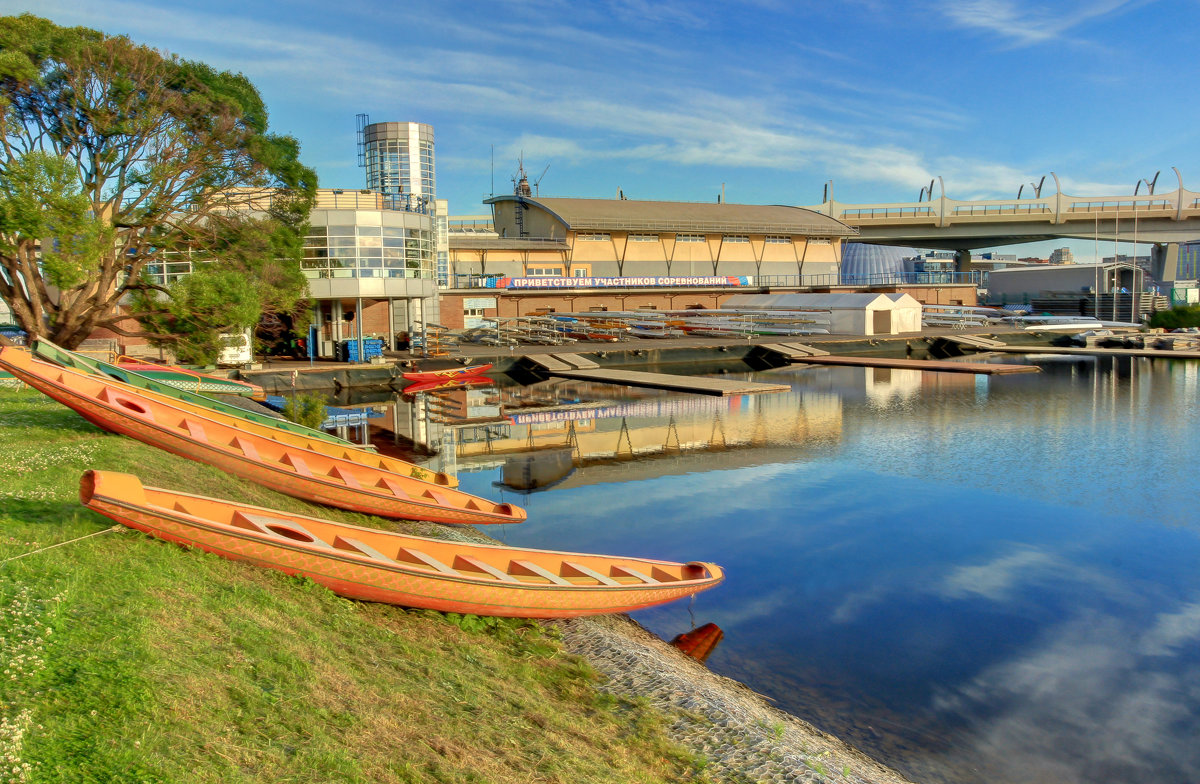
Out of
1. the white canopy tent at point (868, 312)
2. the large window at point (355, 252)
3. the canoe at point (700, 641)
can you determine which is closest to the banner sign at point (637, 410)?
the large window at point (355, 252)

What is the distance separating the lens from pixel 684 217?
68.6 meters

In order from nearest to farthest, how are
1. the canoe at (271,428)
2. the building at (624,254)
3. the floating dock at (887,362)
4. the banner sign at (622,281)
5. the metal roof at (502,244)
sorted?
the canoe at (271,428)
the floating dock at (887,362)
the banner sign at (622,281)
the building at (624,254)
the metal roof at (502,244)

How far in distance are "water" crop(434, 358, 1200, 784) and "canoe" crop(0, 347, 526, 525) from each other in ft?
7.80

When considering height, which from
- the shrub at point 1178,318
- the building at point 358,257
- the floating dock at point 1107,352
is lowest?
the floating dock at point 1107,352

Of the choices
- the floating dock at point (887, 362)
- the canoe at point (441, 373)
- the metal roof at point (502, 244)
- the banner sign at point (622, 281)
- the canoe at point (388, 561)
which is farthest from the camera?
the metal roof at point (502, 244)

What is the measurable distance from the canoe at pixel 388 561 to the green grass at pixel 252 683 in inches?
7.3

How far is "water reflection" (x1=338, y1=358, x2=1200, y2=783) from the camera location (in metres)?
8.91

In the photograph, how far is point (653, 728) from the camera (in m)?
7.48

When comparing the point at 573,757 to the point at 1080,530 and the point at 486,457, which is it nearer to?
the point at 1080,530

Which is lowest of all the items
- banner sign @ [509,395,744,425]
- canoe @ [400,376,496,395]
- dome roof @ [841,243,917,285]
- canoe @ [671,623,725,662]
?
canoe @ [671,623,725,662]

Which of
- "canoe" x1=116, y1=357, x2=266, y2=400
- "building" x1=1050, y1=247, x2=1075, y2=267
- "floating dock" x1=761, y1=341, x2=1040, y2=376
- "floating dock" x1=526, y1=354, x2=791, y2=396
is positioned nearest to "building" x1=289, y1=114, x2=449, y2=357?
"floating dock" x1=526, y1=354, x2=791, y2=396

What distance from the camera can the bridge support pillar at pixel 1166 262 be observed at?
7806 centimetres

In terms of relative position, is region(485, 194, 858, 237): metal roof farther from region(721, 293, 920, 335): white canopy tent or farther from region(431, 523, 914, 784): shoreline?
region(431, 523, 914, 784): shoreline

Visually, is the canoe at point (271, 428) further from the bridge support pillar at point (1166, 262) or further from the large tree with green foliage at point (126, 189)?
the bridge support pillar at point (1166, 262)
